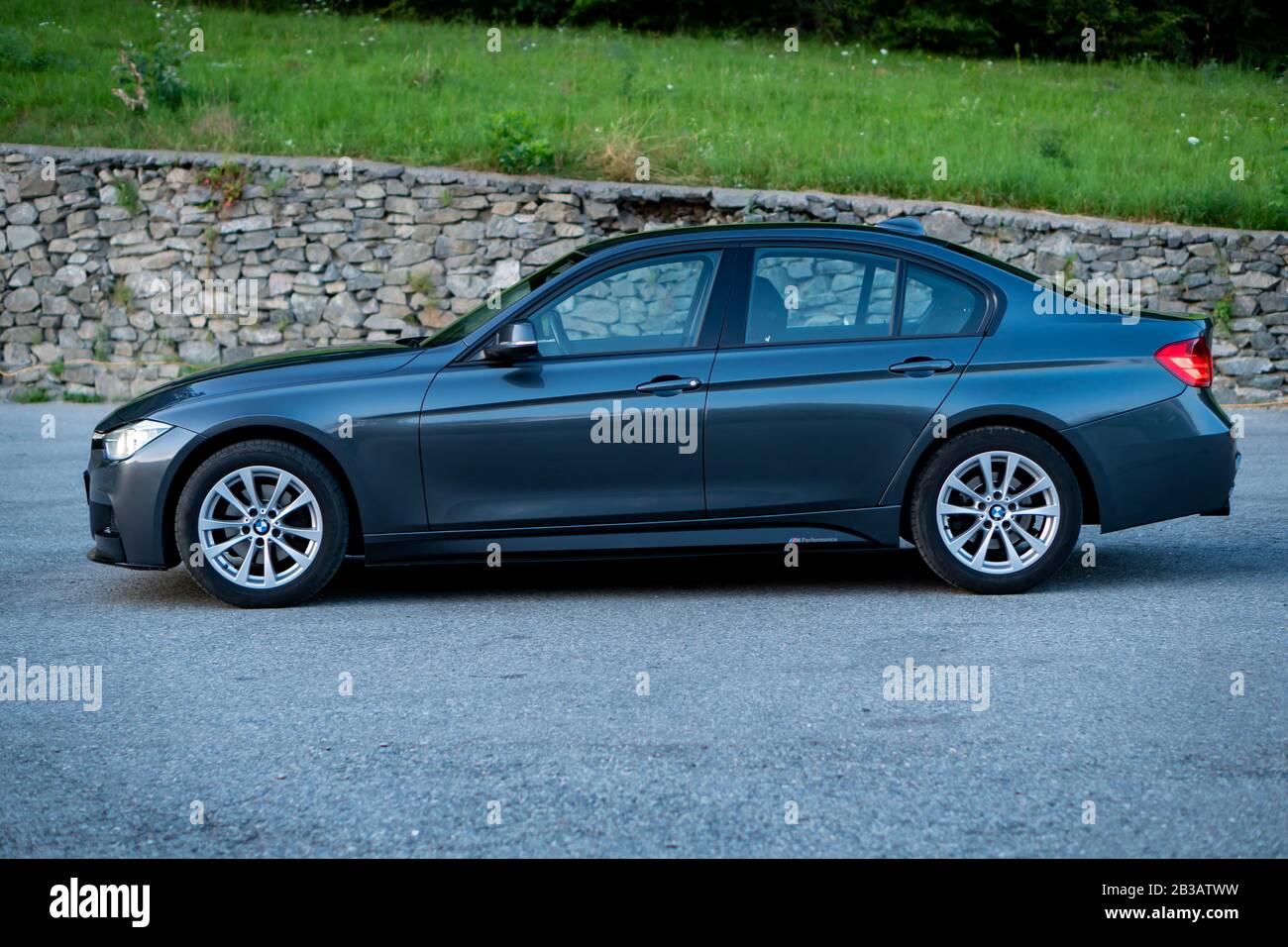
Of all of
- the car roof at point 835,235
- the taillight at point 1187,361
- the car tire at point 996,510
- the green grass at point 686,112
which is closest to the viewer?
the car tire at point 996,510

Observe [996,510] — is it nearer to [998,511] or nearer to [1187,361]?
[998,511]

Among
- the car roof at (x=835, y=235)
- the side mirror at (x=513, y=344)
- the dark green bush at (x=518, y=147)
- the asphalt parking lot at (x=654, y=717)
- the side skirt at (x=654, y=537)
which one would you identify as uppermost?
the dark green bush at (x=518, y=147)

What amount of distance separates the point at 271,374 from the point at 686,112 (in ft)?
46.8

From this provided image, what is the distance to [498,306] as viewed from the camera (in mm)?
6602

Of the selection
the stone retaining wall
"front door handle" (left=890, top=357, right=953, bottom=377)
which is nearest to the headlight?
"front door handle" (left=890, top=357, right=953, bottom=377)

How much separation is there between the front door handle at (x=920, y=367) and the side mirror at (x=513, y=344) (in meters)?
1.58

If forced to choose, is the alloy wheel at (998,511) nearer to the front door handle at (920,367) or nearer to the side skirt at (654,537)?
the side skirt at (654,537)

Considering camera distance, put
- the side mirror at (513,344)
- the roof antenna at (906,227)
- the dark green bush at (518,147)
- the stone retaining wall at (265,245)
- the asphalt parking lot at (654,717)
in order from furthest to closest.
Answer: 1. the dark green bush at (518,147)
2. the stone retaining wall at (265,245)
3. the roof antenna at (906,227)
4. the side mirror at (513,344)
5. the asphalt parking lot at (654,717)

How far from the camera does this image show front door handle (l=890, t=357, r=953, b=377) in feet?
20.9

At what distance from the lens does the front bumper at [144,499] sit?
20.5 ft

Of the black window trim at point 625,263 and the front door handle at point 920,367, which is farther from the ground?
the black window trim at point 625,263

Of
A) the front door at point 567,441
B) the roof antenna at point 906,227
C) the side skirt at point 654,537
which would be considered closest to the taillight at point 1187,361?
the roof antenna at point 906,227

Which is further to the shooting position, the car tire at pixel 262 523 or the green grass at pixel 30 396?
the green grass at pixel 30 396

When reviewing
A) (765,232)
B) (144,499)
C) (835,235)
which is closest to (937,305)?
(835,235)
